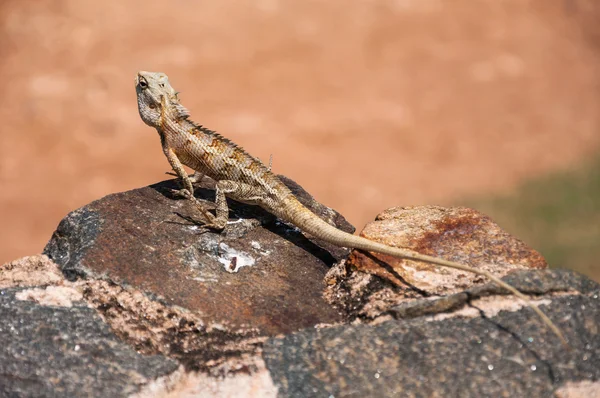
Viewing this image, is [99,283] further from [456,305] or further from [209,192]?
[456,305]

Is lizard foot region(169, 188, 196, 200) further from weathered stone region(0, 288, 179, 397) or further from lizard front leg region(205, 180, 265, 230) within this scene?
weathered stone region(0, 288, 179, 397)

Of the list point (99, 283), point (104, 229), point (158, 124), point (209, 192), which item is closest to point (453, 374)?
point (99, 283)

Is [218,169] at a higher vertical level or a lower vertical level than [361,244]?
higher

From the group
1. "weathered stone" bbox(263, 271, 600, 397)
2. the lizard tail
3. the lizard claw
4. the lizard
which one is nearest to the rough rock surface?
"weathered stone" bbox(263, 271, 600, 397)

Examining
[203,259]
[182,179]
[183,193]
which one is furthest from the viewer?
[182,179]

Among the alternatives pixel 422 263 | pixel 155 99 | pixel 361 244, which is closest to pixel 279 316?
pixel 361 244

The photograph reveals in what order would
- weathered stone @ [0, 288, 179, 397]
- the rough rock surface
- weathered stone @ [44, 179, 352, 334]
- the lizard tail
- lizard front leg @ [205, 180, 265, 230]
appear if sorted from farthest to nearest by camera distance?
lizard front leg @ [205, 180, 265, 230]
weathered stone @ [44, 179, 352, 334]
the lizard tail
the rough rock surface
weathered stone @ [0, 288, 179, 397]

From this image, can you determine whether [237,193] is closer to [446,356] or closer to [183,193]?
[183,193]
